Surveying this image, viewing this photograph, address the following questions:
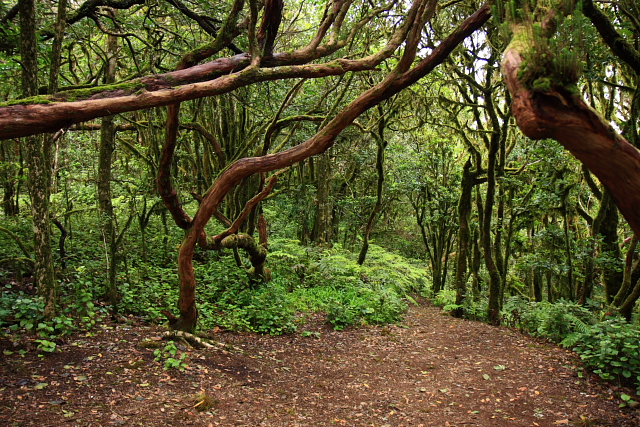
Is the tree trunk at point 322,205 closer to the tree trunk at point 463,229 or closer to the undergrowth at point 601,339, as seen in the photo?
the tree trunk at point 463,229

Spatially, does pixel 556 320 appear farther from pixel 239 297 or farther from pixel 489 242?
pixel 239 297

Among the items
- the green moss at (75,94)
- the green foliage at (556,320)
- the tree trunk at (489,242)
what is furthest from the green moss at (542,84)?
the tree trunk at (489,242)

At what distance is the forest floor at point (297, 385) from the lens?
407 cm

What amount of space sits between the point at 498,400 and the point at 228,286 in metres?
5.93

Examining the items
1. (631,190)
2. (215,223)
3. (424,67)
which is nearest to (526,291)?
(215,223)

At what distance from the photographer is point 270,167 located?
558cm

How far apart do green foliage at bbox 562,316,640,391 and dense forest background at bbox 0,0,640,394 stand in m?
0.04

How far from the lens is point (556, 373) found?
6527mm

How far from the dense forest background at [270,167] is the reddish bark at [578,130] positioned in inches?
3.0

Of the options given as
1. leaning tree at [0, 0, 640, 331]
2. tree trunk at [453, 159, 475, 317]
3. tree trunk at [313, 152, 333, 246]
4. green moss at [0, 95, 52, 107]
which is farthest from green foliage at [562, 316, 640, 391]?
tree trunk at [313, 152, 333, 246]

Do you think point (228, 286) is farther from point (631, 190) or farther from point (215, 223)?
point (631, 190)

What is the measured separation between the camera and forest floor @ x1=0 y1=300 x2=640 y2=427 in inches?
160

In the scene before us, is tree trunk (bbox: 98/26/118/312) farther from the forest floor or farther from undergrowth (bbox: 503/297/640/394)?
undergrowth (bbox: 503/297/640/394)

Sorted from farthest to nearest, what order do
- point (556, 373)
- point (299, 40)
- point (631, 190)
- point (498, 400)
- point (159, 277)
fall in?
point (299, 40) < point (159, 277) < point (556, 373) < point (498, 400) < point (631, 190)
